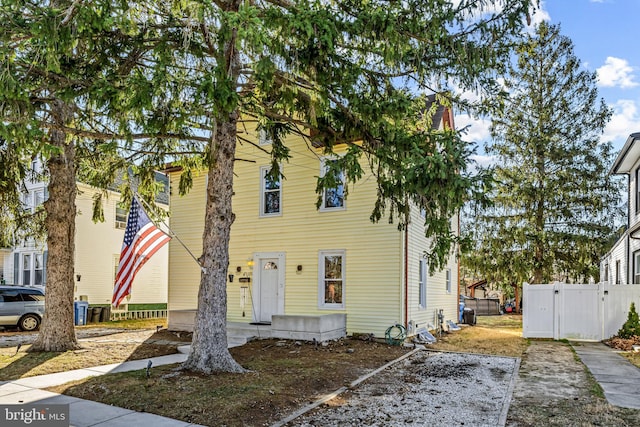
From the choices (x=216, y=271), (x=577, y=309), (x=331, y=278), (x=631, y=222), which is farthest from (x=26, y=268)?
(x=631, y=222)

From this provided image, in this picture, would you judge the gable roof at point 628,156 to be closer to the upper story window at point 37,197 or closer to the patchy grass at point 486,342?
the patchy grass at point 486,342

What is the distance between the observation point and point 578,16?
37.7ft

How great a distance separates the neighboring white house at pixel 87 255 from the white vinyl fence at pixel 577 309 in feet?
59.3

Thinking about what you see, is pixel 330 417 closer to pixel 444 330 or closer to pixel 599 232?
pixel 444 330

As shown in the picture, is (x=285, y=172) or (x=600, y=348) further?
(x=285, y=172)

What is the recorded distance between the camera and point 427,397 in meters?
7.28

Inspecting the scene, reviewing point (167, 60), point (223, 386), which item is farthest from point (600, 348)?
point (167, 60)

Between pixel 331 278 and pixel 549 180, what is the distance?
12.2 m

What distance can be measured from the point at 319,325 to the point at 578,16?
1021cm

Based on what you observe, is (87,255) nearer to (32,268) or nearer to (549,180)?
(32,268)

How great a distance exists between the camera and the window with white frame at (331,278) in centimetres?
1378

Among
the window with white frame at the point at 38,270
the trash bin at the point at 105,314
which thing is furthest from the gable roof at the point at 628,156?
the window with white frame at the point at 38,270

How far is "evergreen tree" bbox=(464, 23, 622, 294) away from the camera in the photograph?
66.8 ft

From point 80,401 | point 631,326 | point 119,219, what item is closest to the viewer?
point 80,401
